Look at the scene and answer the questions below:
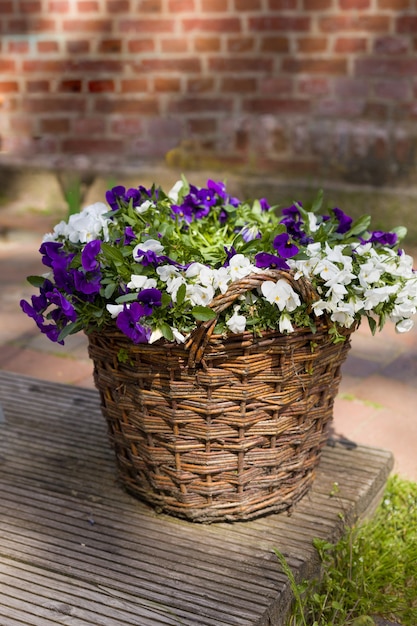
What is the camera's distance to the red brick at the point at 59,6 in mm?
4523

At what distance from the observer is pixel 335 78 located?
164 inches

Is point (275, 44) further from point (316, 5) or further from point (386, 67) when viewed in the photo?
point (386, 67)

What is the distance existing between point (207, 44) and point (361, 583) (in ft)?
10.3

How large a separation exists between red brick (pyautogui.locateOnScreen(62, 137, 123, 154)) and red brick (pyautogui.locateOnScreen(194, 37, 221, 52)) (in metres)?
0.66

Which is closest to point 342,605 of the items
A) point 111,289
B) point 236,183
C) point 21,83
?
point 111,289

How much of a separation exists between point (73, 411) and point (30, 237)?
7.69ft

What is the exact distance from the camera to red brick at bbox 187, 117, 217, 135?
174 inches

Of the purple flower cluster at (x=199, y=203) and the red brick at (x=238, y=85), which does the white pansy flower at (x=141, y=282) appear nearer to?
the purple flower cluster at (x=199, y=203)

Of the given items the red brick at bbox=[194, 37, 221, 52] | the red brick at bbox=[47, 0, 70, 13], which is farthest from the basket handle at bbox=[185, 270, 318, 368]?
the red brick at bbox=[47, 0, 70, 13]

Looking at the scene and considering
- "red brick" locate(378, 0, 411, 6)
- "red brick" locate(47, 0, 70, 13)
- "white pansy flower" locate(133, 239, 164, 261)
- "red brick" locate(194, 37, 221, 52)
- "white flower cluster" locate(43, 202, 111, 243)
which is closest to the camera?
"white pansy flower" locate(133, 239, 164, 261)

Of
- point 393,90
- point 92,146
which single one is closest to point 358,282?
point 393,90

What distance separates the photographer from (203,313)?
1595 millimetres

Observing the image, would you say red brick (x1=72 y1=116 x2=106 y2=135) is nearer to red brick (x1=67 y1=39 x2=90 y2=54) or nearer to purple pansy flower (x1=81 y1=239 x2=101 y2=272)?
red brick (x1=67 y1=39 x2=90 y2=54)

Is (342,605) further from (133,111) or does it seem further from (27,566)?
(133,111)
